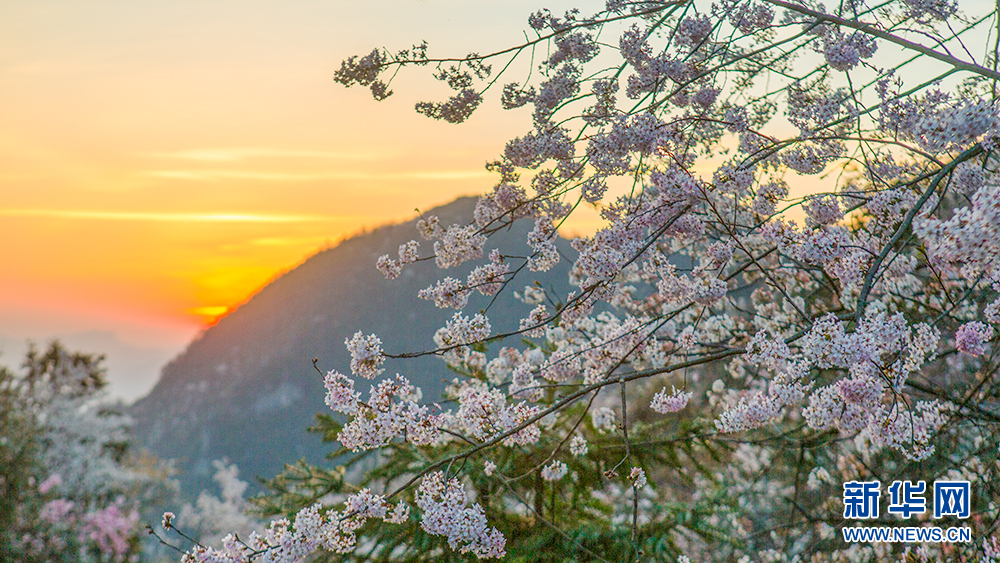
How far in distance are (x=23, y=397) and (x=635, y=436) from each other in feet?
32.1

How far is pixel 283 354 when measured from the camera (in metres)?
33.2

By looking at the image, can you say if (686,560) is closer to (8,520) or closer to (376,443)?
(376,443)

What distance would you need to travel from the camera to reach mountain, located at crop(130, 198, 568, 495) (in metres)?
29.9

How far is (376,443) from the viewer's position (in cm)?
276

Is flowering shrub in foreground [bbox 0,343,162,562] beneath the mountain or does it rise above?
beneath

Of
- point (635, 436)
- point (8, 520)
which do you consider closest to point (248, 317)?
point (8, 520)
